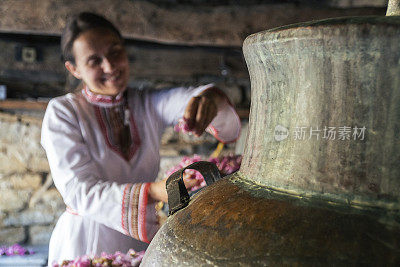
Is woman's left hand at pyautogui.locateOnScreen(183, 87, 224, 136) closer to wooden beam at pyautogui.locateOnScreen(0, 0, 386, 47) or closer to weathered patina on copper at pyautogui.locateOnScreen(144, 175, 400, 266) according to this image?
weathered patina on copper at pyautogui.locateOnScreen(144, 175, 400, 266)

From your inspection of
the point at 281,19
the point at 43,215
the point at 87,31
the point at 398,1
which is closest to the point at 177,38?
the point at 281,19

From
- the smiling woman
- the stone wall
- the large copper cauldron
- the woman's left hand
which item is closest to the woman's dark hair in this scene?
the smiling woman

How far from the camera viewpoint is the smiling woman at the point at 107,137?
122 cm

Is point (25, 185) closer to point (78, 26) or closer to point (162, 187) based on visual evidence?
point (78, 26)

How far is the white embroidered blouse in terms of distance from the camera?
3.96 ft

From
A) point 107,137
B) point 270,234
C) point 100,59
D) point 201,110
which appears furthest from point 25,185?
point 270,234

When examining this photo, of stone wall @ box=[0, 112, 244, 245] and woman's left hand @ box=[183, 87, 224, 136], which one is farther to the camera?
stone wall @ box=[0, 112, 244, 245]

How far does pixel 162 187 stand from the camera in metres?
1.09

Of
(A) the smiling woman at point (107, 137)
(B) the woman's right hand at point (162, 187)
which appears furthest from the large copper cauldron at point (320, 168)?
(A) the smiling woman at point (107, 137)

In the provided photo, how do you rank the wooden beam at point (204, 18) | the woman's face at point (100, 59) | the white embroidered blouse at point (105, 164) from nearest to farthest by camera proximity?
the white embroidered blouse at point (105, 164) → the woman's face at point (100, 59) → the wooden beam at point (204, 18)

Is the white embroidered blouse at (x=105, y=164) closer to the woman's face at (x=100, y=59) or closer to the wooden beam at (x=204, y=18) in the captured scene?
the woman's face at (x=100, y=59)

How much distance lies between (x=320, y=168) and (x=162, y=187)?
2.18 feet

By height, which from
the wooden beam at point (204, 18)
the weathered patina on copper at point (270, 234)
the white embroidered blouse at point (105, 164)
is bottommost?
the white embroidered blouse at point (105, 164)

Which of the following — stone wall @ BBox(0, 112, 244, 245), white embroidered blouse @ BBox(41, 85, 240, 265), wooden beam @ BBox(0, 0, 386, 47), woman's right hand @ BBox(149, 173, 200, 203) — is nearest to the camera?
woman's right hand @ BBox(149, 173, 200, 203)
